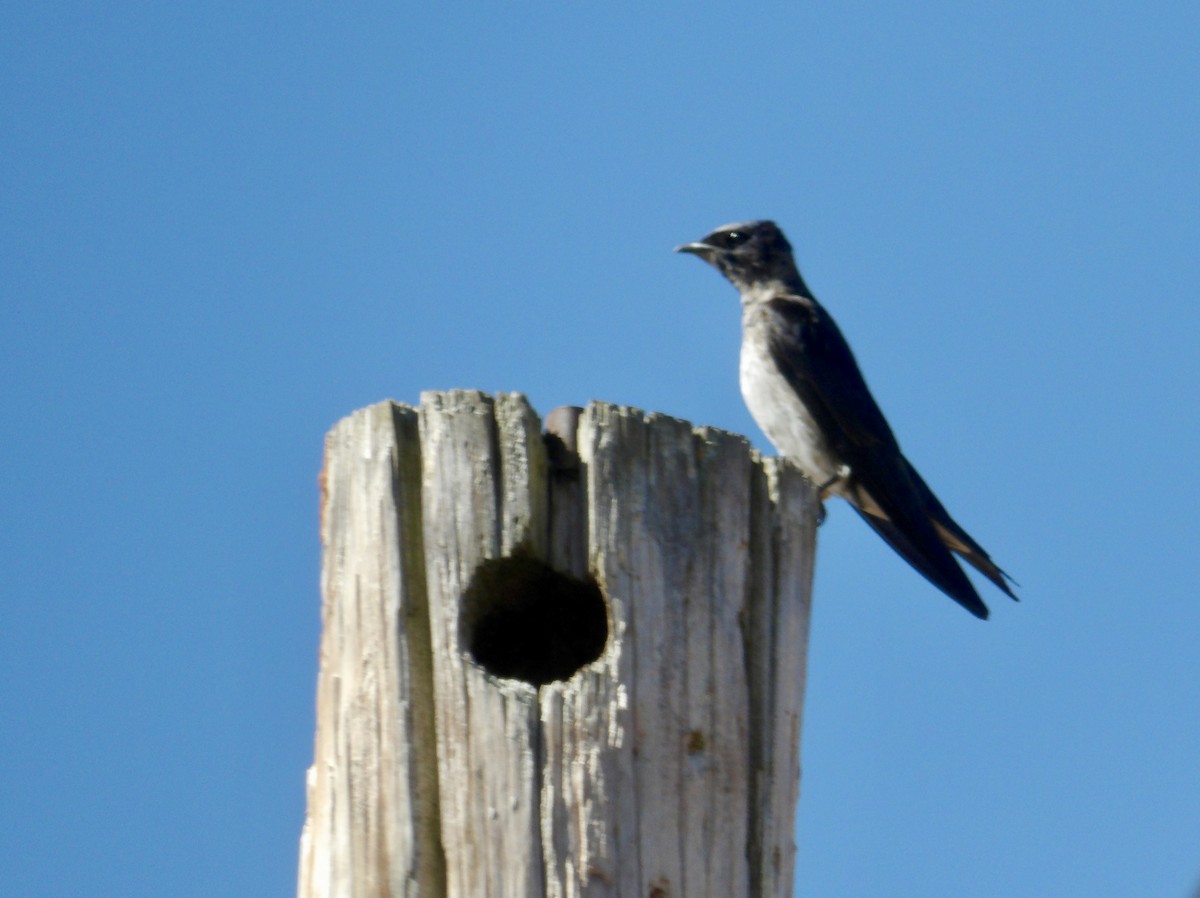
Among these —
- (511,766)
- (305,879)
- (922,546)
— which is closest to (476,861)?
(511,766)

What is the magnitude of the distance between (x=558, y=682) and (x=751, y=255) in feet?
15.9

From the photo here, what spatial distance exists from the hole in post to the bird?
2864 millimetres

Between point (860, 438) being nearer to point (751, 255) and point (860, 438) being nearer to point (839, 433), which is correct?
point (839, 433)

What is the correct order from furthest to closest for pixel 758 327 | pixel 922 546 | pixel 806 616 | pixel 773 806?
pixel 758 327
pixel 922 546
pixel 806 616
pixel 773 806

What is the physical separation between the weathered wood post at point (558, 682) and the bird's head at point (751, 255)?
4457mm

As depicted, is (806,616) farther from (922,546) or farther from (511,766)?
(922,546)

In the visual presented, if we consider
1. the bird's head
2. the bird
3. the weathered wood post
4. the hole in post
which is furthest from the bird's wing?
the weathered wood post

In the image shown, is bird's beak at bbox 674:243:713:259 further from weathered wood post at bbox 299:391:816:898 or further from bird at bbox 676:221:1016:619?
weathered wood post at bbox 299:391:816:898

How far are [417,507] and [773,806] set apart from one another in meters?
0.88

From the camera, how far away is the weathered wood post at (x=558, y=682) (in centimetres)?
298

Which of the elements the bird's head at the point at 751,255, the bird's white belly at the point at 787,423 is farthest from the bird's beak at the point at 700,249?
the bird's white belly at the point at 787,423

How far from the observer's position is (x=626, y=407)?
10.8 ft

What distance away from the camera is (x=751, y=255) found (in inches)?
309

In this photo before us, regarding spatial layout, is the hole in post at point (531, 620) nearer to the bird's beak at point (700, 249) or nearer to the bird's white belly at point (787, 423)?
the bird's white belly at point (787, 423)
